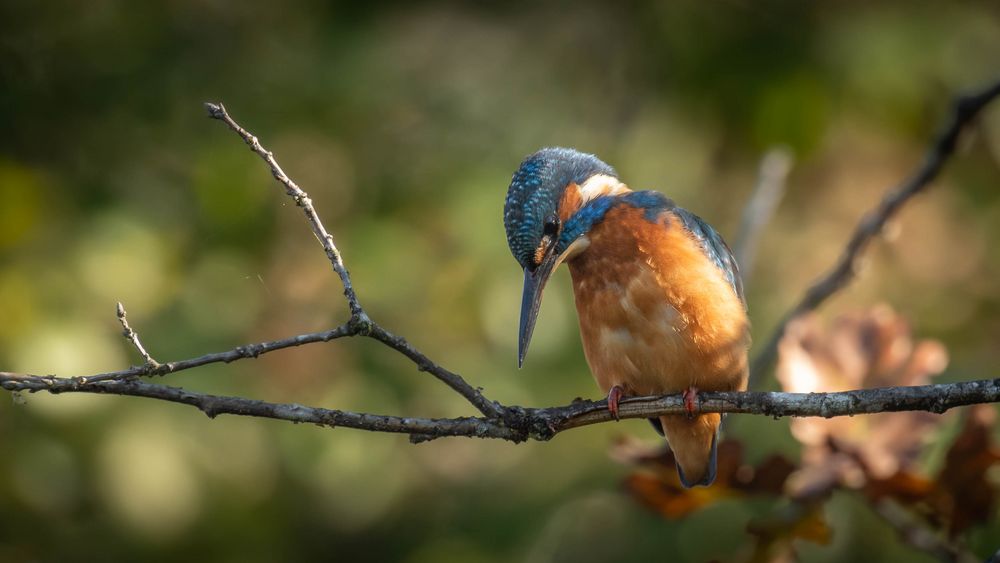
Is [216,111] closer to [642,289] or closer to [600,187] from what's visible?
[642,289]

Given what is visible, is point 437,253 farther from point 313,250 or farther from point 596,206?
point 596,206

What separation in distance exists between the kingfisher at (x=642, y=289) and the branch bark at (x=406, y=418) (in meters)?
0.49

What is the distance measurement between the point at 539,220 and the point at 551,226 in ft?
0.25

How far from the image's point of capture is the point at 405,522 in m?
4.68

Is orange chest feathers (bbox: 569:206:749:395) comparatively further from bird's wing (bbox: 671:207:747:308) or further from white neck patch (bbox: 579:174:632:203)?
white neck patch (bbox: 579:174:632:203)

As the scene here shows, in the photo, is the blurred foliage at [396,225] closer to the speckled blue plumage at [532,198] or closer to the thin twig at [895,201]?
the speckled blue plumage at [532,198]

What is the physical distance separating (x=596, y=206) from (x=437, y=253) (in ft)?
4.04

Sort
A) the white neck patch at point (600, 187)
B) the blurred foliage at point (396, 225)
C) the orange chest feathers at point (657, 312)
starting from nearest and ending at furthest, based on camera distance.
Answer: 1. the orange chest feathers at point (657, 312)
2. the white neck patch at point (600, 187)
3. the blurred foliage at point (396, 225)

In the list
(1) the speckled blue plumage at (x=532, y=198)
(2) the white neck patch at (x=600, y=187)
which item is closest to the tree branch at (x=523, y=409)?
(1) the speckled blue plumage at (x=532, y=198)

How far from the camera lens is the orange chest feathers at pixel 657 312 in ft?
10.1

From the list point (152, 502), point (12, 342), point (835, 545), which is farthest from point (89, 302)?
point (835, 545)

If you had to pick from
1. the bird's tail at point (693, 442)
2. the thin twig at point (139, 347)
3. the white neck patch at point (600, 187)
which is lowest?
the bird's tail at point (693, 442)

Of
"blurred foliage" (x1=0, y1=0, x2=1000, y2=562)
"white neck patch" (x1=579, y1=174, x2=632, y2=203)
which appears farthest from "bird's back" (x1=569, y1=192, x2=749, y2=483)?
"blurred foliage" (x1=0, y1=0, x2=1000, y2=562)

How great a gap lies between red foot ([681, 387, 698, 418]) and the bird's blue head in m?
0.48
